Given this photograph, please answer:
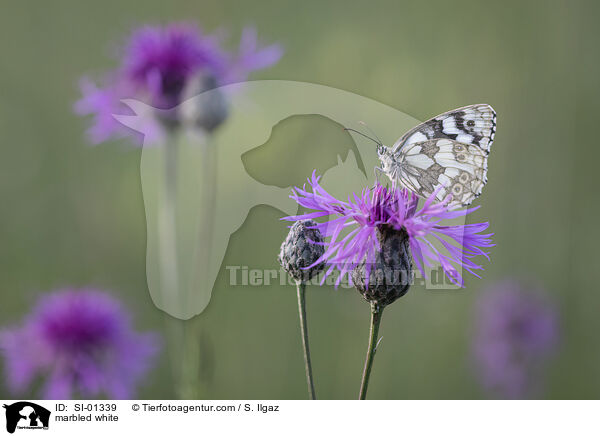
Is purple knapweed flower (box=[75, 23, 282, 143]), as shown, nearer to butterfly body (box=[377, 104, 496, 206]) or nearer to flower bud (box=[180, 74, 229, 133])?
flower bud (box=[180, 74, 229, 133])

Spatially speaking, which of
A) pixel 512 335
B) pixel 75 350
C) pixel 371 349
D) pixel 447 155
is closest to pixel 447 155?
pixel 447 155

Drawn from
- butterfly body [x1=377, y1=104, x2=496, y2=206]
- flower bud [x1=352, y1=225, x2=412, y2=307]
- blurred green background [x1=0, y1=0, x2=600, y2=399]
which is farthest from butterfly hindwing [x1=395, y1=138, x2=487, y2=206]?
blurred green background [x1=0, y1=0, x2=600, y2=399]

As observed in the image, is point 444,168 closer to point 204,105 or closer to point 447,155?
point 447,155

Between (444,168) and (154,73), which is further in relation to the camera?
(154,73)

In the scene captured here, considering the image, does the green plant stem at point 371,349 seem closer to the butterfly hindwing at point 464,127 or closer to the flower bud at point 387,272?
the flower bud at point 387,272

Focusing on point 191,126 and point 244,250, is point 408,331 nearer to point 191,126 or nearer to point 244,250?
point 244,250
